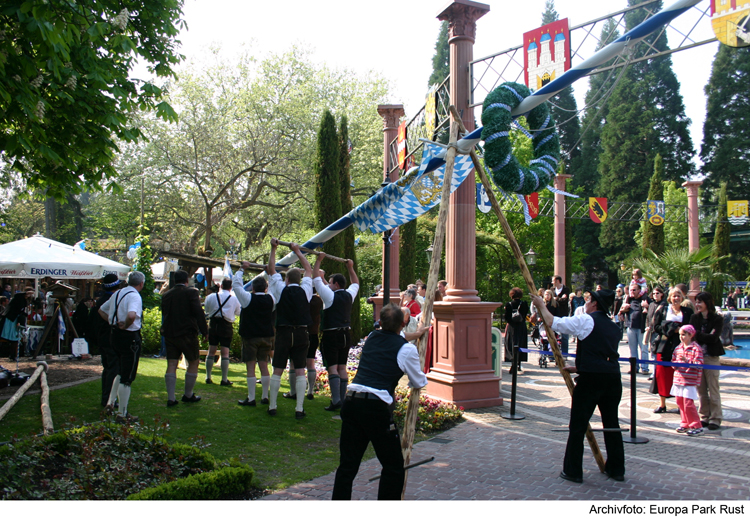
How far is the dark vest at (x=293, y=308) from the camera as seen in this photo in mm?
7285

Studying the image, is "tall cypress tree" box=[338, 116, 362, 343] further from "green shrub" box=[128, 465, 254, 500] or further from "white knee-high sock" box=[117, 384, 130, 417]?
"green shrub" box=[128, 465, 254, 500]

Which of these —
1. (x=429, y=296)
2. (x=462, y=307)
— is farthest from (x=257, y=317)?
(x=429, y=296)

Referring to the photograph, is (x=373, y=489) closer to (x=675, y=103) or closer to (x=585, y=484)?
(x=585, y=484)

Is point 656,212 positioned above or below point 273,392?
above

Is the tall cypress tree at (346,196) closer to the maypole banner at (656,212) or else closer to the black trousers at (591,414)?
the black trousers at (591,414)

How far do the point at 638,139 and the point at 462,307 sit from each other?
43153 millimetres

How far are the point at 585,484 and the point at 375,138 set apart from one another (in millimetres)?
24760

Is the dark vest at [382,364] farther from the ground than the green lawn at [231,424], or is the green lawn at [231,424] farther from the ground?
the dark vest at [382,364]

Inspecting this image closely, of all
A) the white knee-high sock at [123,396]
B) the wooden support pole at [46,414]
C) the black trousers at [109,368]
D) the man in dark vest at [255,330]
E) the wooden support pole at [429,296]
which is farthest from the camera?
the man in dark vest at [255,330]

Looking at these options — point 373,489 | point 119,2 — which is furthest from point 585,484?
point 119,2

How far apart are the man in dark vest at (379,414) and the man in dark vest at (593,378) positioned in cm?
172

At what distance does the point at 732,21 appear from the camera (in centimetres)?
652

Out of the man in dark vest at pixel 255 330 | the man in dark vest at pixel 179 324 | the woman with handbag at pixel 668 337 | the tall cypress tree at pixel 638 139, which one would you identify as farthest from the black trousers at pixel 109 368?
the tall cypress tree at pixel 638 139

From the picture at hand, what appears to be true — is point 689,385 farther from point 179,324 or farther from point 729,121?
point 729,121
